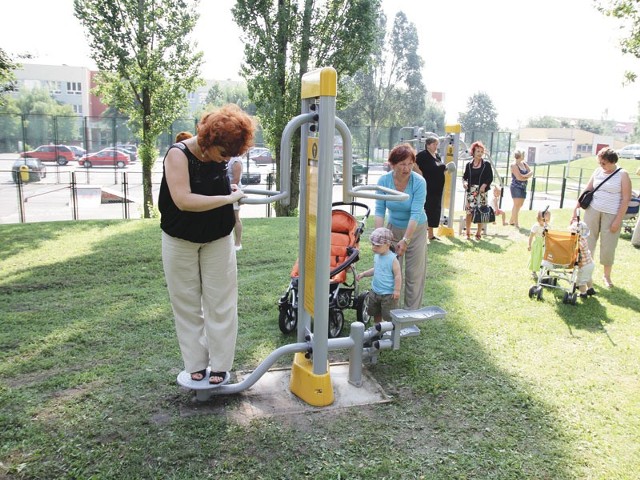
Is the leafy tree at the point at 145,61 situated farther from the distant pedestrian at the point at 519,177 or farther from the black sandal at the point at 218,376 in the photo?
the black sandal at the point at 218,376

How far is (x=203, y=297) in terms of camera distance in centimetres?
333

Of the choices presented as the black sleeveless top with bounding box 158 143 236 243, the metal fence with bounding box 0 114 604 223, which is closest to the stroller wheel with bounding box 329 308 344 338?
the black sleeveless top with bounding box 158 143 236 243

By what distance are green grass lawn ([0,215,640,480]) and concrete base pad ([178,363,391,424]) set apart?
8cm

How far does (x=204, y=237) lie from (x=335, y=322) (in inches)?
75.2

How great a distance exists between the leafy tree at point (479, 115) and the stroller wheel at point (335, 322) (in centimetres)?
6268

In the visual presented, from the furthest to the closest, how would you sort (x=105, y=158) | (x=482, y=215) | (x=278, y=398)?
(x=105, y=158) → (x=482, y=215) → (x=278, y=398)

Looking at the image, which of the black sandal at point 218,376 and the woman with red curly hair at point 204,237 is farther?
the black sandal at point 218,376

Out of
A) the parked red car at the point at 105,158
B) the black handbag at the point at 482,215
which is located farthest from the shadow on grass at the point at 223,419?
the parked red car at the point at 105,158

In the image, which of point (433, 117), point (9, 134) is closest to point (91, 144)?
point (9, 134)

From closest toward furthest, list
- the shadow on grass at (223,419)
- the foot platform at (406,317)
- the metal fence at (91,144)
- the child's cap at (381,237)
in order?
the shadow on grass at (223,419)
the foot platform at (406,317)
the child's cap at (381,237)
the metal fence at (91,144)

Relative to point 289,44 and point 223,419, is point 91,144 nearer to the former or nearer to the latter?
point 289,44

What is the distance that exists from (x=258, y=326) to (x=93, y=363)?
4.76 ft

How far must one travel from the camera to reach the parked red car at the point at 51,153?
2461cm

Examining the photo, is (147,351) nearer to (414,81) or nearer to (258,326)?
(258,326)
